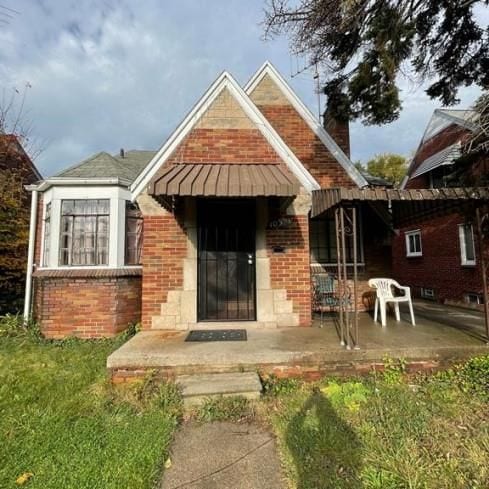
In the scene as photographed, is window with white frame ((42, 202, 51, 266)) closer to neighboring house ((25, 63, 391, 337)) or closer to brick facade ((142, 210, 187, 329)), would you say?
neighboring house ((25, 63, 391, 337))

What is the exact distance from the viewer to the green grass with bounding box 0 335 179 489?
2.83 meters

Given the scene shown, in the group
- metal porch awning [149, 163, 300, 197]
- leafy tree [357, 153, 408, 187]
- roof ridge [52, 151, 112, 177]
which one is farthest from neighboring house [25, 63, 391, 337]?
leafy tree [357, 153, 408, 187]

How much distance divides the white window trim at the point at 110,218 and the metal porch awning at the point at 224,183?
2.72 m

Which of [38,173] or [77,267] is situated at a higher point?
[38,173]

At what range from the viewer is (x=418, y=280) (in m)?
15.3

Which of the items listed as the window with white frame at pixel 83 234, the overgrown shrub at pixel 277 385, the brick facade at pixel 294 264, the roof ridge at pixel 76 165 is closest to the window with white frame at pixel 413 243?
the brick facade at pixel 294 264

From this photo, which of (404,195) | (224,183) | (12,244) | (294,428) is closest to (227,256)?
(224,183)

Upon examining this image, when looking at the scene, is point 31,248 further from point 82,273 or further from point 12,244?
point 82,273

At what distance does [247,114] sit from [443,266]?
1161cm

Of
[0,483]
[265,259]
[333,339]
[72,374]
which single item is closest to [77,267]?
[72,374]

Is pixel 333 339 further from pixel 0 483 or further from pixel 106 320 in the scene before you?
pixel 106 320

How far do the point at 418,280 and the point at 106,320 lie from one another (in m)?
14.6

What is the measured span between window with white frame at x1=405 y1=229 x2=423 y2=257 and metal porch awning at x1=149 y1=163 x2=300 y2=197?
39.8ft

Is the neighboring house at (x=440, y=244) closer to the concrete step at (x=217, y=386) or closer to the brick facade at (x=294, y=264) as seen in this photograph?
the brick facade at (x=294, y=264)
